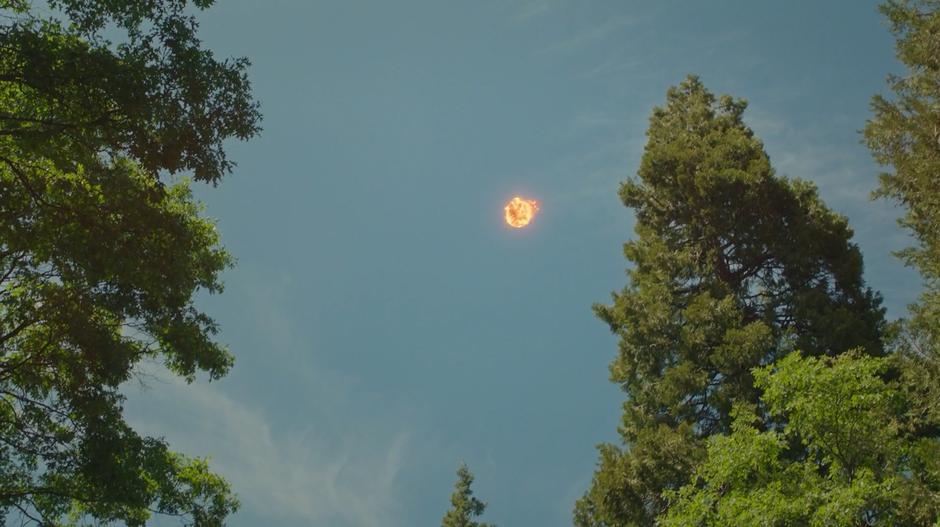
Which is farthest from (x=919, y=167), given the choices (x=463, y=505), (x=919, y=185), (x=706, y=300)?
(x=463, y=505)

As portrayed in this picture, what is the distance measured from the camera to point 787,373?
12.1m

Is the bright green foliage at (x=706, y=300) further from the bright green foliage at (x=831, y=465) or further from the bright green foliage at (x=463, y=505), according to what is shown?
the bright green foliage at (x=463, y=505)

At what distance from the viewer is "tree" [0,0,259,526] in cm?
923

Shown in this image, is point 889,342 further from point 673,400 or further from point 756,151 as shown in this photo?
point 756,151

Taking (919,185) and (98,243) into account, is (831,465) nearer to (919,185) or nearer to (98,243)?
(919,185)

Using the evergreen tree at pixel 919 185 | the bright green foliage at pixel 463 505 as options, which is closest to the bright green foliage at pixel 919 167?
the evergreen tree at pixel 919 185

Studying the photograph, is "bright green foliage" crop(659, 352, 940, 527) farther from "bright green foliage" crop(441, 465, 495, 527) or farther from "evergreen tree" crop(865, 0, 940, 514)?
"bright green foliage" crop(441, 465, 495, 527)

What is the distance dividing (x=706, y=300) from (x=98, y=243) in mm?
14245

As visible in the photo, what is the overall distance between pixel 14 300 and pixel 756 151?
19870 millimetres

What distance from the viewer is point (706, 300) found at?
1761 cm

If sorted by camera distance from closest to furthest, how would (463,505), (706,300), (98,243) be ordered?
(98,243)
(706,300)
(463,505)

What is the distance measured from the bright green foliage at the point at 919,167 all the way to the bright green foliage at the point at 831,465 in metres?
0.70

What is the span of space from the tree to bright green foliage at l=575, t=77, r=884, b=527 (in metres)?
10.3

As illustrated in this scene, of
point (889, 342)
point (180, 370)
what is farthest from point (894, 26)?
point (180, 370)
